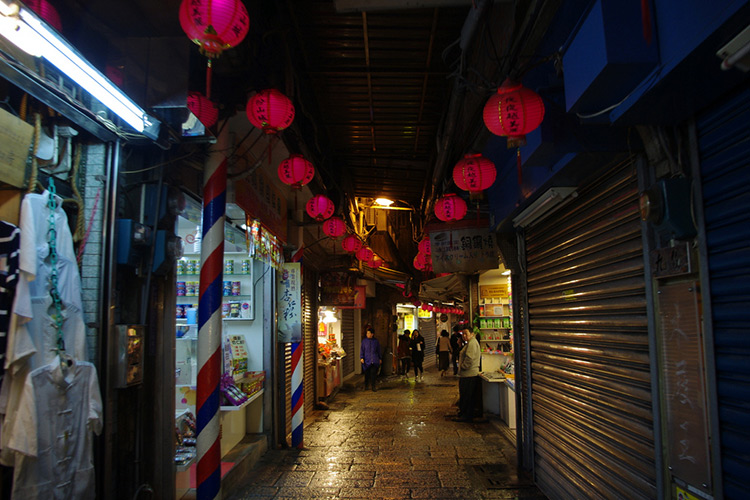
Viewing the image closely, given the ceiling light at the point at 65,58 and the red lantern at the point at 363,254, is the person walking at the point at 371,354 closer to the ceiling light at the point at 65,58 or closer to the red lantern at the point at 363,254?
the red lantern at the point at 363,254

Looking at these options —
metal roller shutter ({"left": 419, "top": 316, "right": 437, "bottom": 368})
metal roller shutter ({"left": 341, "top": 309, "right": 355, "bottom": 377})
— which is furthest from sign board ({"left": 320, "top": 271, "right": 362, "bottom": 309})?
metal roller shutter ({"left": 419, "top": 316, "right": 437, "bottom": 368})

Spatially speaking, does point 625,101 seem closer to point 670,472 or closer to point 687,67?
point 687,67

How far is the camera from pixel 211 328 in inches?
203

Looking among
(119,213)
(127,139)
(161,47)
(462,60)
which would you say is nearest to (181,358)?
(119,213)

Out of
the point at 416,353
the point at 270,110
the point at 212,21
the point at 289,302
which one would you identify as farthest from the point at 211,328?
the point at 416,353

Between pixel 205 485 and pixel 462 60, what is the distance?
5.56 meters

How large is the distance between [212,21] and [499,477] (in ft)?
24.6

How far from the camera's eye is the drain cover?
6957 mm

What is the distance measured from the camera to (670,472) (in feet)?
11.3

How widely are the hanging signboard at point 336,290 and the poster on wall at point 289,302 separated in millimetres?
5475

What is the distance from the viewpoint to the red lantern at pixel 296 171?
6684 mm

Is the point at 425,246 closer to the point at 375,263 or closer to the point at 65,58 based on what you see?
the point at 375,263

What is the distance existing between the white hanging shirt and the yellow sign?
1229 cm

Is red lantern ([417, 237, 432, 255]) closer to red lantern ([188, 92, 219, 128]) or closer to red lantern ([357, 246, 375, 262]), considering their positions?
red lantern ([357, 246, 375, 262])
